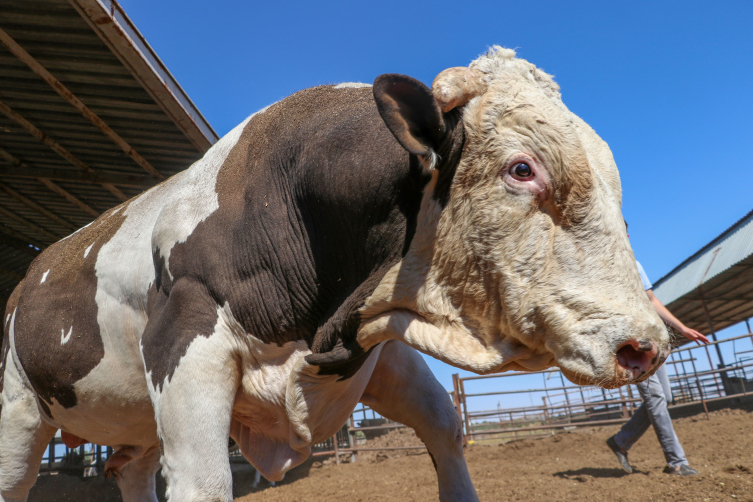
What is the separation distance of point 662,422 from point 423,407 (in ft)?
12.0

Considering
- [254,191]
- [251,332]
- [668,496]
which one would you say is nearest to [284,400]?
[251,332]

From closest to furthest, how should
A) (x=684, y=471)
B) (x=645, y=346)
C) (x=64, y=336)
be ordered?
1. (x=645, y=346)
2. (x=64, y=336)
3. (x=684, y=471)

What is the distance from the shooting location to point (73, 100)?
17.2 feet

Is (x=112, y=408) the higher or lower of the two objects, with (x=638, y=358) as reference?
higher

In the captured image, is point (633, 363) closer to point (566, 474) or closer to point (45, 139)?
point (566, 474)

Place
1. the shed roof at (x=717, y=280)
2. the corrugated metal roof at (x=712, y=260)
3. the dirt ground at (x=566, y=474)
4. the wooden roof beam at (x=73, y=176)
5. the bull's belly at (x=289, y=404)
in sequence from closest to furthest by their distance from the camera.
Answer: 1. the bull's belly at (x=289, y=404)
2. the dirt ground at (x=566, y=474)
3. the wooden roof beam at (x=73, y=176)
4. the corrugated metal roof at (x=712, y=260)
5. the shed roof at (x=717, y=280)

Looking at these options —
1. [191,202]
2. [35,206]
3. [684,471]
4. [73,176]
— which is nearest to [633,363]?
[191,202]

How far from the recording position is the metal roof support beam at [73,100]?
4.54 m

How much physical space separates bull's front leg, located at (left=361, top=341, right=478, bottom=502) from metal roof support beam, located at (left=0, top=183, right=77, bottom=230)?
257 inches

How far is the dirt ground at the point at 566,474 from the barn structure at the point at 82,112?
3986mm

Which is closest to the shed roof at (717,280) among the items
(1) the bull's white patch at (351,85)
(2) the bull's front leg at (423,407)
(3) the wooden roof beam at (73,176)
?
(3) the wooden roof beam at (73,176)

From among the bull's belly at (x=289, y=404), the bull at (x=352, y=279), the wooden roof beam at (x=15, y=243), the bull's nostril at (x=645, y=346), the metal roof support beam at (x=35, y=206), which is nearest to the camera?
the bull's nostril at (x=645, y=346)

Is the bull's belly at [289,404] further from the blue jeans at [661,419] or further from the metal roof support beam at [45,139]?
the metal roof support beam at [45,139]

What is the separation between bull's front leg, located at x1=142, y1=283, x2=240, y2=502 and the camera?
1.92m
